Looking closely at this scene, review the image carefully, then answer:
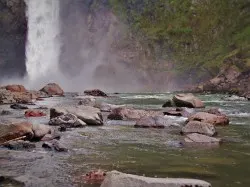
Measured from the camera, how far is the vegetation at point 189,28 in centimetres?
10144

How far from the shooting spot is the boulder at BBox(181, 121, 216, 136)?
2125 centimetres

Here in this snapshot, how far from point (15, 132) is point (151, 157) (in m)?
6.58

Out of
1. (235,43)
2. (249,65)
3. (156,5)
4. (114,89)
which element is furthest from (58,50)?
(249,65)

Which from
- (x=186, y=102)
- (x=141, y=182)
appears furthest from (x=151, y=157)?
(x=186, y=102)

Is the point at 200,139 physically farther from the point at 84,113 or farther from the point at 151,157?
the point at 84,113

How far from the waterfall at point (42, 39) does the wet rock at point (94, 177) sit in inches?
3460

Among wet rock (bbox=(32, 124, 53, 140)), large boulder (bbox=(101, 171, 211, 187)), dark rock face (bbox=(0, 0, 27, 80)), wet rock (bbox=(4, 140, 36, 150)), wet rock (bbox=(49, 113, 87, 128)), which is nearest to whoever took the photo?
large boulder (bbox=(101, 171, 211, 187))

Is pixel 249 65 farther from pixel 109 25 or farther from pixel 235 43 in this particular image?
pixel 109 25

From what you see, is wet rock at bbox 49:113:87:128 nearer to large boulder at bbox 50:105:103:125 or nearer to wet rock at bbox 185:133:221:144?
large boulder at bbox 50:105:103:125

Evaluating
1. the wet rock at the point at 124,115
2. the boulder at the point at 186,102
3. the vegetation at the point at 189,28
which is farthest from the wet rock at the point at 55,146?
the vegetation at the point at 189,28

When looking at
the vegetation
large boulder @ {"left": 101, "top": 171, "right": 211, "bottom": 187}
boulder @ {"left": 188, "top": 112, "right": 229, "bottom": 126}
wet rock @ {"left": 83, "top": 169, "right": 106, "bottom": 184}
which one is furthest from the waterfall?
large boulder @ {"left": 101, "top": 171, "right": 211, "bottom": 187}

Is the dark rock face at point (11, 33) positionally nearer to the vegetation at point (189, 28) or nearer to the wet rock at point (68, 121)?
the vegetation at point (189, 28)

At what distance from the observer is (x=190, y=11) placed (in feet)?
371

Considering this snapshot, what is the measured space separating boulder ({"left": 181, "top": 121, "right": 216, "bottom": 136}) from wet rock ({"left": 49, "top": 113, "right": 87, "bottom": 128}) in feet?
21.3
